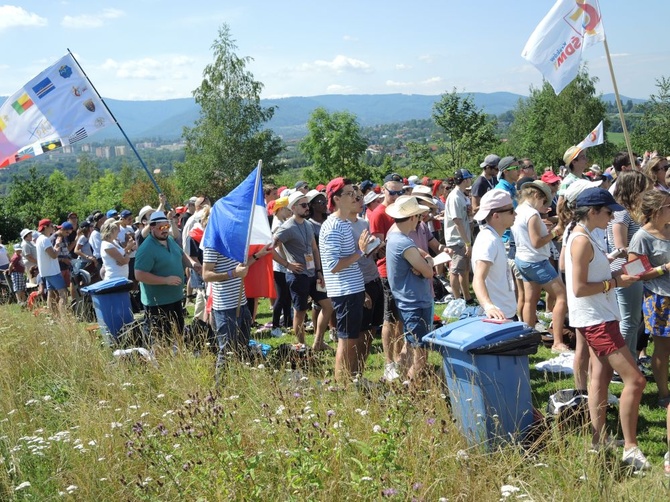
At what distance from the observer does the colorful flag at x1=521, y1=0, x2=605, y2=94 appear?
27.5ft

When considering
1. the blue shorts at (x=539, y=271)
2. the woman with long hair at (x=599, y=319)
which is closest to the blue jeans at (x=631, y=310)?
the woman with long hair at (x=599, y=319)

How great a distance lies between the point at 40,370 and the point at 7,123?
414 cm

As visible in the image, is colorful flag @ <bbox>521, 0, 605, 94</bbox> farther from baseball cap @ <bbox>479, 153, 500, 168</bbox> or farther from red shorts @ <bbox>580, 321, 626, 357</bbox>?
red shorts @ <bbox>580, 321, 626, 357</bbox>

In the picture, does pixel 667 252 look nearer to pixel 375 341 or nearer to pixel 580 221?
pixel 580 221

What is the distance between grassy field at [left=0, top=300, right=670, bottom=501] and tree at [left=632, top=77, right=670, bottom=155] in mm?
31490

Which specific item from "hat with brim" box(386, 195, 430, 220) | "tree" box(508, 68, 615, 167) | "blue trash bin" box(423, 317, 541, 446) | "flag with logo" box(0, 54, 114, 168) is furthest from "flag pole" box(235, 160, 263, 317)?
"tree" box(508, 68, 615, 167)

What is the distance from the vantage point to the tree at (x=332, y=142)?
10562 centimetres

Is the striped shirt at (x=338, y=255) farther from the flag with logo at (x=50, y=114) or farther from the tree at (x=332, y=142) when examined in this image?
the tree at (x=332, y=142)

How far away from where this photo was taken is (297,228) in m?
8.38

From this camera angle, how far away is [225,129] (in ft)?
194

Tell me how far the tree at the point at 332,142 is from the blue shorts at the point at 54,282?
303 ft

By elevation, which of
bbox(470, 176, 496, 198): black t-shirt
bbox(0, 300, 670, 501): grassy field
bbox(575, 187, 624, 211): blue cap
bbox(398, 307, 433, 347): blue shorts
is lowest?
bbox(0, 300, 670, 501): grassy field

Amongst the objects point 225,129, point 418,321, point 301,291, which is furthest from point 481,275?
point 225,129

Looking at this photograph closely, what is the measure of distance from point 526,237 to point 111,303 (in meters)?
4.43
